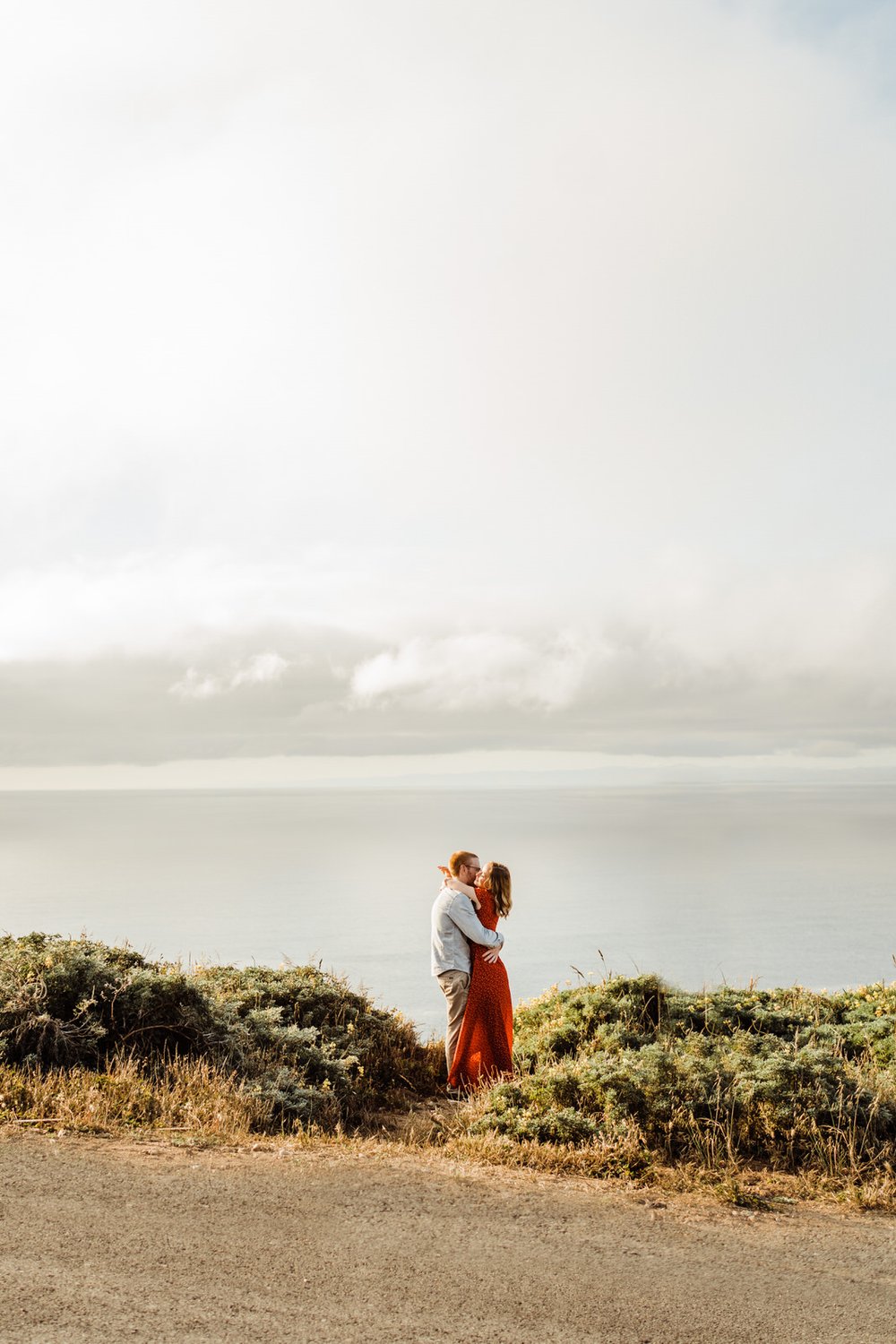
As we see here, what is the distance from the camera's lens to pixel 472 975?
1093 centimetres

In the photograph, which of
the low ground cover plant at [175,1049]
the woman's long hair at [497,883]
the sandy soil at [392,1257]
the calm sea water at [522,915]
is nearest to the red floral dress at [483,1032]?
the woman's long hair at [497,883]

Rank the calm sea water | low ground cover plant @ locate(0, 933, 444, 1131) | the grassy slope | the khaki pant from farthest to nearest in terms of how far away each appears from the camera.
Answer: the calm sea water
the khaki pant
low ground cover plant @ locate(0, 933, 444, 1131)
the grassy slope

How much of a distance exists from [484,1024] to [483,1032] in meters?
0.08

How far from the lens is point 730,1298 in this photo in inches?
219

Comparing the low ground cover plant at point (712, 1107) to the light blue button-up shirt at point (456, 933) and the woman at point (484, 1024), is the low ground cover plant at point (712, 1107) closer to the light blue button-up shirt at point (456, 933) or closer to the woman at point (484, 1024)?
the woman at point (484, 1024)

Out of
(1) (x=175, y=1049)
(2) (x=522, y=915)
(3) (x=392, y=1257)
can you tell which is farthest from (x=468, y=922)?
(2) (x=522, y=915)

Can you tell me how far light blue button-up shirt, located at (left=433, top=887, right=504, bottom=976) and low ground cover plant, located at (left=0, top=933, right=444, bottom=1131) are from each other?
4.40 ft

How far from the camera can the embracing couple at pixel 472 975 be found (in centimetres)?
1083

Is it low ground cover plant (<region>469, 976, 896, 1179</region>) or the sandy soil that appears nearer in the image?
the sandy soil

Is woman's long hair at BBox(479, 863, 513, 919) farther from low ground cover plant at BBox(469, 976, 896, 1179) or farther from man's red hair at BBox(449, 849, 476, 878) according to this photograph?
low ground cover plant at BBox(469, 976, 896, 1179)

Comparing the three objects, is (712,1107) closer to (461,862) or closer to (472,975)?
(472,975)

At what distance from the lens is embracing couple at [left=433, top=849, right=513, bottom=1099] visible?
35.5ft

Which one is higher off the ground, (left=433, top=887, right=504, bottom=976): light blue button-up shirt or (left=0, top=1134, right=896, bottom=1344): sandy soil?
(left=433, top=887, right=504, bottom=976): light blue button-up shirt

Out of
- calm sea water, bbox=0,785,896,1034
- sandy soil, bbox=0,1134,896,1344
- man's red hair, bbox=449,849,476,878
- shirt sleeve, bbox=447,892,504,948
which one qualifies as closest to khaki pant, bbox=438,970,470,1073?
shirt sleeve, bbox=447,892,504,948
